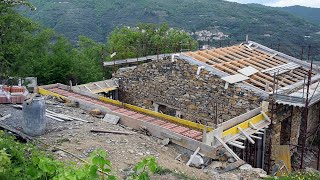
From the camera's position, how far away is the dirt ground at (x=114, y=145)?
8773 millimetres

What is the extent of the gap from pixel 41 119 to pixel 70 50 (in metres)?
14.8

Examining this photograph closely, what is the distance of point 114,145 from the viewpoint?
9.95 m

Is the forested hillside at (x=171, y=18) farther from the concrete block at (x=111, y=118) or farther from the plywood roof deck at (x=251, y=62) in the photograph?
the concrete block at (x=111, y=118)

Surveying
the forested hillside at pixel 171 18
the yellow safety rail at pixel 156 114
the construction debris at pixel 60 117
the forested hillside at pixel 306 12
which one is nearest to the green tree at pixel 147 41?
the yellow safety rail at pixel 156 114

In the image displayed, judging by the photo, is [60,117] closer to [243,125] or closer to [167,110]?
[167,110]

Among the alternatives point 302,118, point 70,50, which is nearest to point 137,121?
point 302,118

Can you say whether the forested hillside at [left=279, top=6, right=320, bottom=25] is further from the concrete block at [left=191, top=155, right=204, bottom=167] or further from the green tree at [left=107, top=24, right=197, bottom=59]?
the concrete block at [left=191, top=155, right=204, bottom=167]

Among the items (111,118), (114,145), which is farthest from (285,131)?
(114,145)

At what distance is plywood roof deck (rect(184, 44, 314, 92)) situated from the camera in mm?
14391

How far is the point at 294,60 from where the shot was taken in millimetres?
17453

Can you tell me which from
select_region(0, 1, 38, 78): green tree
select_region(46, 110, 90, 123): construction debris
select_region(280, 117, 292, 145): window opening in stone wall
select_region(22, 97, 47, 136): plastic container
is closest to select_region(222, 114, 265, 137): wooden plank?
select_region(280, 117, 292, 145): window opening in stone wall

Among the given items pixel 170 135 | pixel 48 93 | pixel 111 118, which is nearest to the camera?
pixel 170 135

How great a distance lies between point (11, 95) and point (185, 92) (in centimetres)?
680

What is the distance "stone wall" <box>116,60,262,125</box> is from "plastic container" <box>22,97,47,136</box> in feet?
20.0
